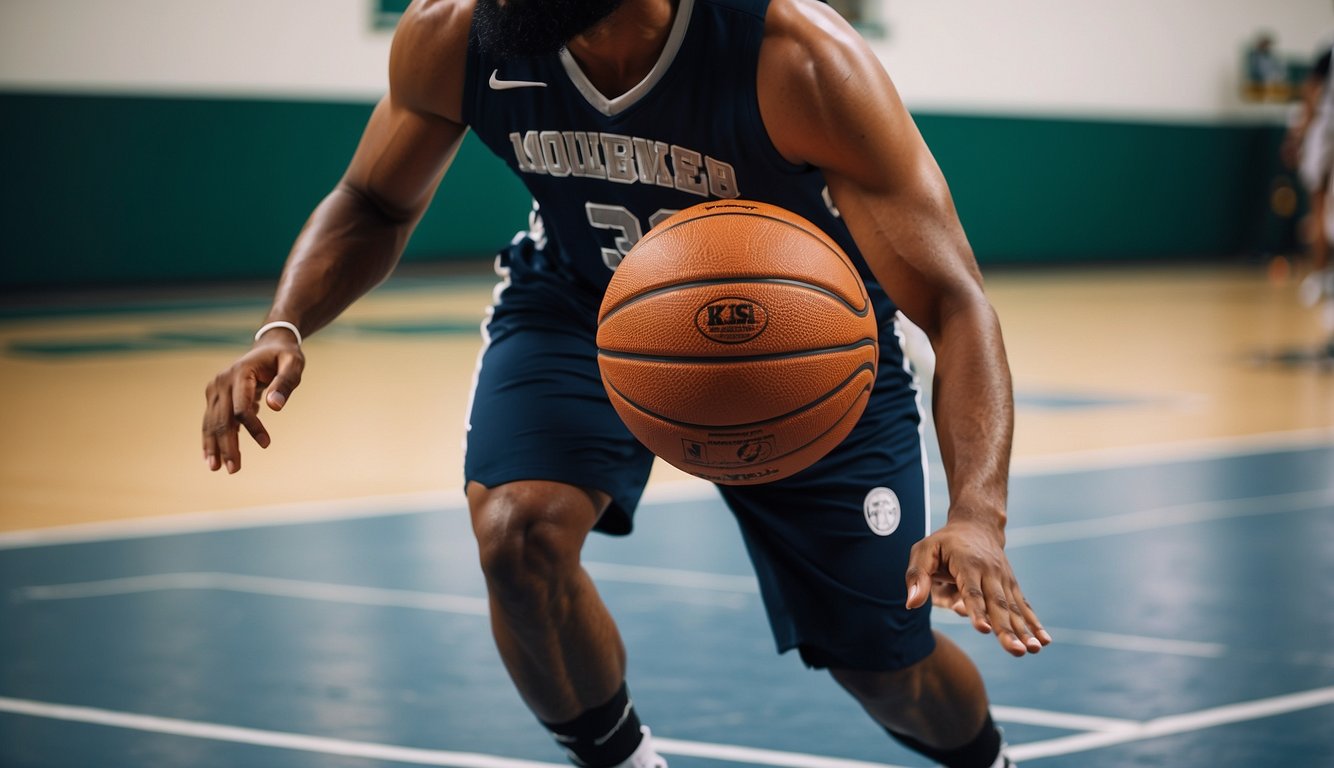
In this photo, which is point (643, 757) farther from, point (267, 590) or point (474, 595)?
point (267, 590)

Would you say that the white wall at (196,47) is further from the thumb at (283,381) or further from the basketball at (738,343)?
the basketball at (738,343)

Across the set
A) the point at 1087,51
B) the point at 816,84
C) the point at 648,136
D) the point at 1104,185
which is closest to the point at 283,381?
the point at 648,136

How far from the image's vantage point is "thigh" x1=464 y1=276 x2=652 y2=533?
274 cm

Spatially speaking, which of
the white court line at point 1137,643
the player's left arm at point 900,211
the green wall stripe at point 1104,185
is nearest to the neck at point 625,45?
the player's left arm at point 900,211

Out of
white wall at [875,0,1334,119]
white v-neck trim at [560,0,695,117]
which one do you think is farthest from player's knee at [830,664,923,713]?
white wall at [875,0,1334,119]

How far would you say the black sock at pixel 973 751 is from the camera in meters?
2.90

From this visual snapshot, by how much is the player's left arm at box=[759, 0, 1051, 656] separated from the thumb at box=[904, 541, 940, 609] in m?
0.09

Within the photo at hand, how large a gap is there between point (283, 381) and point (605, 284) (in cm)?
64

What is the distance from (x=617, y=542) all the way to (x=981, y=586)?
3248mm

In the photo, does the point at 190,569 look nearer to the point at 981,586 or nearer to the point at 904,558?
the point at 904,558

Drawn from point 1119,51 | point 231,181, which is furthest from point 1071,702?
point 1119,51

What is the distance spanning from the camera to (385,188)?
297 cm

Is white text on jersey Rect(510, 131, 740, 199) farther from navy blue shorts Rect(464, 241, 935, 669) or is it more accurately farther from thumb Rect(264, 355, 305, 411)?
thumb Rect(264, 355, 305, 411)

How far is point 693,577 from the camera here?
4.68 m
